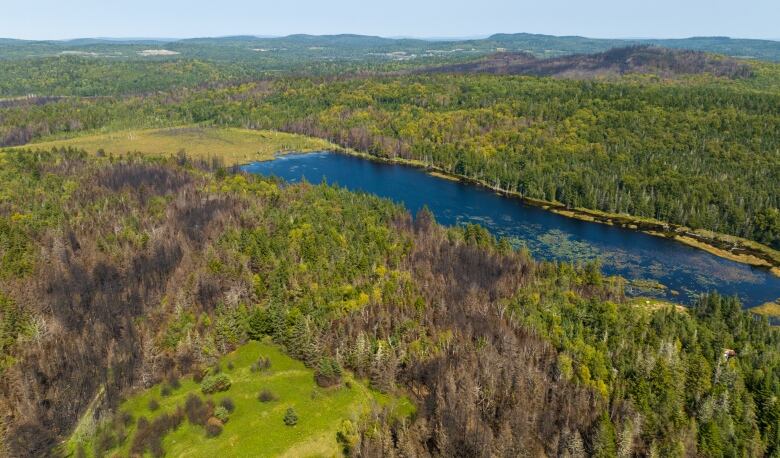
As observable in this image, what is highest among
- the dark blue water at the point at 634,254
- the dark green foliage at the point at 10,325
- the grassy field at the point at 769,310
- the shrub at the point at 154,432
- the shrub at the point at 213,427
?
the dark green foliage at the point at 10,325

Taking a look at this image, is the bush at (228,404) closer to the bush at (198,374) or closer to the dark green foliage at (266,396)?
the dark green foliage at (266,396)

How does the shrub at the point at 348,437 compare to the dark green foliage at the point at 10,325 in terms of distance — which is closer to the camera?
the shrub at the point at 348,437

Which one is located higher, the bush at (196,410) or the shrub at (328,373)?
the shrub at (328,373)

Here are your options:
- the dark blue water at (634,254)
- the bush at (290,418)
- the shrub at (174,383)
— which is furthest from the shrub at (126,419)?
the dark blue water at (634,254)

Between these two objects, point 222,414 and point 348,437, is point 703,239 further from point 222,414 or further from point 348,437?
point 222,414

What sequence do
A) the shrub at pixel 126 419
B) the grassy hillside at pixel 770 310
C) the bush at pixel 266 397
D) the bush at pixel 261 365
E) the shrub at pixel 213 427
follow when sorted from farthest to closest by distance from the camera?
the grassy hillside at pixel 770 310 < the bush at pixel 261 365 < the bush at pixel 266 397 < the shrub at pixel 126 419 < the shrub at pixel 213 427

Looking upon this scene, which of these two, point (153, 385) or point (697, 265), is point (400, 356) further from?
point (697, 265)

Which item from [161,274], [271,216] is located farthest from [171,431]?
[271,216]
